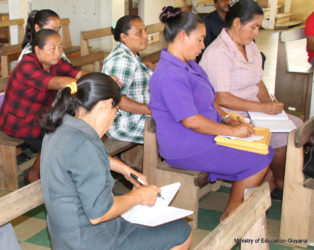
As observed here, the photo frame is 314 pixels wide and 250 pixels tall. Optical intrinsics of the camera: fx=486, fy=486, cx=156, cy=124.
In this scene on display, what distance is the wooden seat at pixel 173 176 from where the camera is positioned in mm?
2803

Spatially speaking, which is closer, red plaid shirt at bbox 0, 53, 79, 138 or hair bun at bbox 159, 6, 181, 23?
hair bun at bbox 159, 6, 181, 23

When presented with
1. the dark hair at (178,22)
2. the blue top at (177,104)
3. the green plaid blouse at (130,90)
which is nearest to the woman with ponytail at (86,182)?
the blue top at (177,104)

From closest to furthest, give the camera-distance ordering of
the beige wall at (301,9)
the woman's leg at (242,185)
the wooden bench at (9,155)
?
the woman's leg at (242,185) < the wooden bench at (9,155) < the beige wall at (301,9)

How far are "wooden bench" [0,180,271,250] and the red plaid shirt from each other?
1.54 meters

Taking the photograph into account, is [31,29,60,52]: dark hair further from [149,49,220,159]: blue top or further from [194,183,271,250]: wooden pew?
[194,183,271,250]: wooden pew

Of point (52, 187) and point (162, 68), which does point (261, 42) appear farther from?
point (52, 187)

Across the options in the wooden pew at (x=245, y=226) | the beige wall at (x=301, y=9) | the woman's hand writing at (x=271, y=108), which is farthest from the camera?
the beige wall at (x=301, y=9)

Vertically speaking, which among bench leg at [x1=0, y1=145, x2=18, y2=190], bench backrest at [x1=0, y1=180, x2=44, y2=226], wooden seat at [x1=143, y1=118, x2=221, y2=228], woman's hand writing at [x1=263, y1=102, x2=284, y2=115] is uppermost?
bench backrest at [x1=0, y1=180, x2=44, y2=226]

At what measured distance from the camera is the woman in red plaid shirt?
3.21 m

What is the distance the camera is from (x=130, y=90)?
328 centimetres

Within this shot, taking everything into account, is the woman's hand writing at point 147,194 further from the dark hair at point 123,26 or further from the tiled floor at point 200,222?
the dark hair at point 123,26

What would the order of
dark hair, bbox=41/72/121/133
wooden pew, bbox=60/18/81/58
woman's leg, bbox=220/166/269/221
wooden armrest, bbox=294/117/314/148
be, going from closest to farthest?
dark hair, bbox=41/72/121/133 → wooden armrest, bbox=294/117/314/148 → woman's leg, bbox=220/166/269/221 → wooden pew, bbox=60/18/81/58

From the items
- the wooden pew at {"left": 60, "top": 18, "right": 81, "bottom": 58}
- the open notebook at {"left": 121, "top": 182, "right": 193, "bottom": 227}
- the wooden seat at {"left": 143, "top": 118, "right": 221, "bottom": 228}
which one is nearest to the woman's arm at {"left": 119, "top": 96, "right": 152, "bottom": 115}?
the wooden seat at {"left": 143, "top": 118, "right": 221, "bottom": 228}

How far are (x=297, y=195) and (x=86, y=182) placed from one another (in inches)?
57.8
